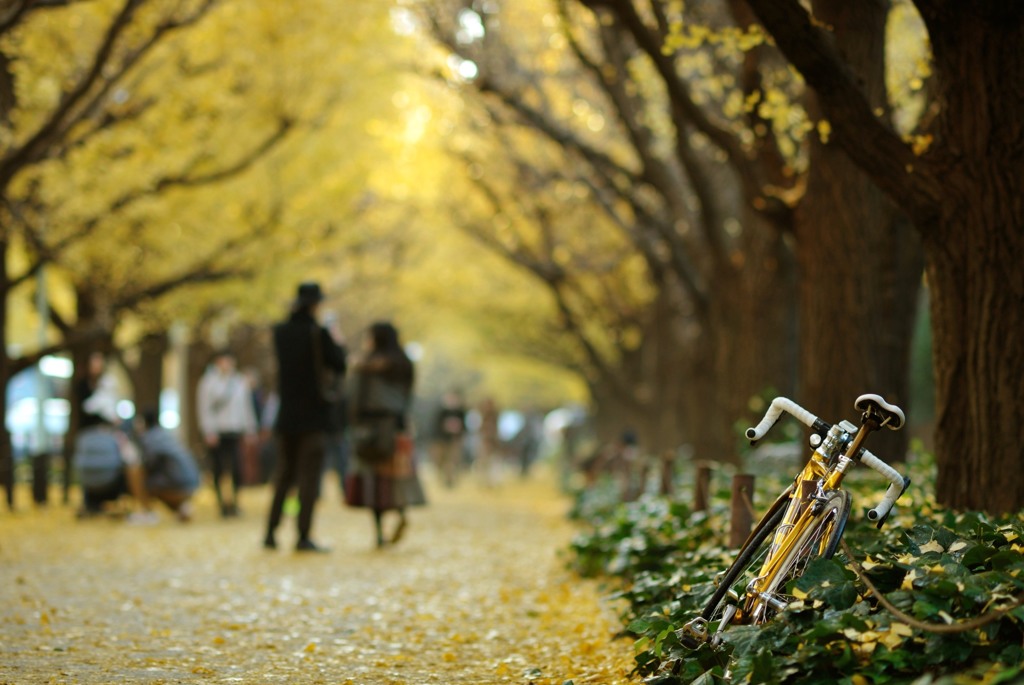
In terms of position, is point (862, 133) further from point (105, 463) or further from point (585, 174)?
point (585, 174)

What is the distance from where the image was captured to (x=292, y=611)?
8727 millimetres

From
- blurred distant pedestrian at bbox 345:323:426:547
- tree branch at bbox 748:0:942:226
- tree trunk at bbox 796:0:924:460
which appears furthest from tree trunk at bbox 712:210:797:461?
tree branch at bbox 748:0:942:226

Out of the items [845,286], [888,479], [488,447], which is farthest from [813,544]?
[488,447]

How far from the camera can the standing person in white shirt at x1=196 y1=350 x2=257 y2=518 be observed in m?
17.6

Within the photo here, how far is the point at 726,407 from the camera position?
15.5 meters

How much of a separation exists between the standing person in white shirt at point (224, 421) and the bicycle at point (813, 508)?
1259cm

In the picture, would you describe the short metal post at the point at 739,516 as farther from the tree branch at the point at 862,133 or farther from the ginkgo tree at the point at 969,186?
the tree branch at the point at 862,133

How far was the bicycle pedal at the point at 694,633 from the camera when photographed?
5.70 m

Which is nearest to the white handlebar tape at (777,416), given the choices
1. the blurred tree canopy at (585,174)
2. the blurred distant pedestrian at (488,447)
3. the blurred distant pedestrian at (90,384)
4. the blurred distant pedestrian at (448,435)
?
the blurred tree canopy at (585,174)

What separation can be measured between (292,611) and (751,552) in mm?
3729

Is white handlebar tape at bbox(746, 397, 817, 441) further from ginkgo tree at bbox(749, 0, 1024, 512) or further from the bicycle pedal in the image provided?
ginkgo tree at bbox(749, 0, 1024, 512)

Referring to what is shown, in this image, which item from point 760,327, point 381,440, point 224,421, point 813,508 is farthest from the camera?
point 224,421

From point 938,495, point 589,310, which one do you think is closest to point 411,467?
point 938,495

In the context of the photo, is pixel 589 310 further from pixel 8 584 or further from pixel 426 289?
pixel 8 584
